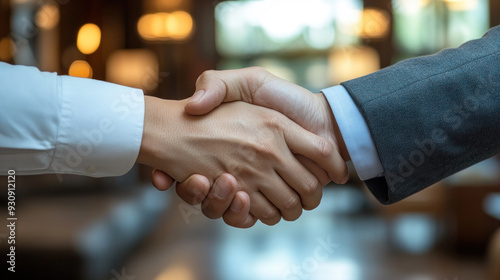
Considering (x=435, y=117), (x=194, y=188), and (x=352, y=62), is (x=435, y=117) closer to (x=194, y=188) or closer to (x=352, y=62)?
(x=194, y=188)

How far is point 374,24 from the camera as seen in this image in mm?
6961

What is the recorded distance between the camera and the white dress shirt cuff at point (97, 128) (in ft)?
3.94

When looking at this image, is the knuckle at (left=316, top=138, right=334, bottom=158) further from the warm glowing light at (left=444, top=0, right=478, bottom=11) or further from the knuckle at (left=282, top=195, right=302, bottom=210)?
the warm glowing light at (left=444, top=0, right=478, bottom=11)

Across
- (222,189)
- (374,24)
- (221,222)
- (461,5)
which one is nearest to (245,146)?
(222,189)

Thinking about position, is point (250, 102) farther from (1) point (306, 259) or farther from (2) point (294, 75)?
(2) point (294, 75)

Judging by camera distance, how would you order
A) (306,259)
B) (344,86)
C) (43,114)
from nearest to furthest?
(43,114) → (344,86) → (306,259)

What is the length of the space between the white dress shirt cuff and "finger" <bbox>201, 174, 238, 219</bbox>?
232mm

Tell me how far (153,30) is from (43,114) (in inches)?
253

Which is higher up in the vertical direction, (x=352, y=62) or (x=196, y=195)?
(x=196, y=195)

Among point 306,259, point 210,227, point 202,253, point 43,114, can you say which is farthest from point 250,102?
point 210,227

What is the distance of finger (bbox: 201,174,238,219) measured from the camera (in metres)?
1.34

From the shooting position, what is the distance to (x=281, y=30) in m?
7.21

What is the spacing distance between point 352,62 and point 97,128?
632 cm

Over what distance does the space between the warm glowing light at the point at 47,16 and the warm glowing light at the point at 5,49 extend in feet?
1.45
